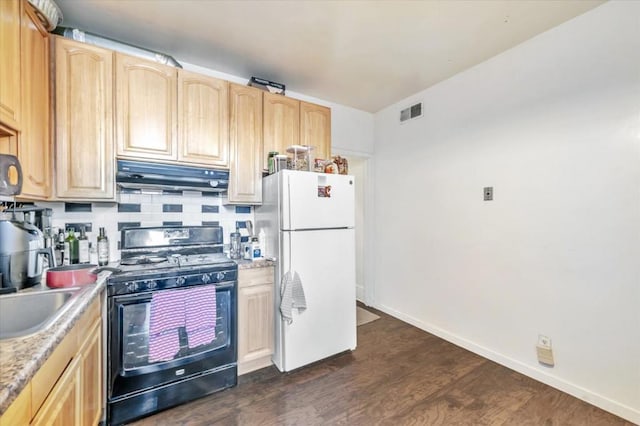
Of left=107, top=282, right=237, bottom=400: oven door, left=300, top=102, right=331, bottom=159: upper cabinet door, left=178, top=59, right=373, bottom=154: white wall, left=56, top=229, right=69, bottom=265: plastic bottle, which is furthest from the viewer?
left=178, top=59, right=373, bottom=154: white wall

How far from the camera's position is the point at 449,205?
9.20 feet

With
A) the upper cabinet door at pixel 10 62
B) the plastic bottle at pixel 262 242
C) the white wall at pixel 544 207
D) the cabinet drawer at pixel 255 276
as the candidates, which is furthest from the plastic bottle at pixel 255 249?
the white wall at pixel 544 207

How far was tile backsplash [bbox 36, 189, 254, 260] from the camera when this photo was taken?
6.86 feet

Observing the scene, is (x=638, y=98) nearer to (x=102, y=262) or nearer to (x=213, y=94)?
(x=213, y=94)

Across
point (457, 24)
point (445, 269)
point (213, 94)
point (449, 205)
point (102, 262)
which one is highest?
point (457, 24)

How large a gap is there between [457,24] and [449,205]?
1.57m

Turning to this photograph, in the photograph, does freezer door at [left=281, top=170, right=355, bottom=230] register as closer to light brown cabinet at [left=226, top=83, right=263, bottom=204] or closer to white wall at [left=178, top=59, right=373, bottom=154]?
light brown cabinet at [left=226, top=83, right=263, bottom=204]

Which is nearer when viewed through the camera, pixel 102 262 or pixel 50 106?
pixel 50 106

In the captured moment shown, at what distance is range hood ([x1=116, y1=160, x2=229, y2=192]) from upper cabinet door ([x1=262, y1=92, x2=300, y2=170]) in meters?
0.46

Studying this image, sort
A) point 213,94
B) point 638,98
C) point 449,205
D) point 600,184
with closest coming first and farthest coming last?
point 638,98, point 600,184, point 213,94, point 449,205

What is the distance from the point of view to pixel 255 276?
2.23m

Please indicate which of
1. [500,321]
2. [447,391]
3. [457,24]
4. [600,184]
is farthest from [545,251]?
[457,24]

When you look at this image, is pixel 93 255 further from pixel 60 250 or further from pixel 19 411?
pixel 19 411

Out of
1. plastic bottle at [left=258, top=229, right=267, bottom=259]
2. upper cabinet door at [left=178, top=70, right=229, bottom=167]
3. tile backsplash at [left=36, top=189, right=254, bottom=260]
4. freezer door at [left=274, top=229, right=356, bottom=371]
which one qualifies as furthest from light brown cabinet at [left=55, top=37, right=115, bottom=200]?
freezer door at [left=274, top=229, right=356, bottom=371]
